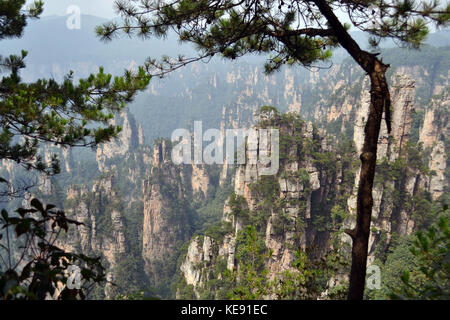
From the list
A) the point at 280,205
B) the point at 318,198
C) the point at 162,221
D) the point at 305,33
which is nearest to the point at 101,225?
the point at 162,221

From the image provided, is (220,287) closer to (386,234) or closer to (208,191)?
(386,234)

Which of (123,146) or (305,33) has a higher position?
(123,146)

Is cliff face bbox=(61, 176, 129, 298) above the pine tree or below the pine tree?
below

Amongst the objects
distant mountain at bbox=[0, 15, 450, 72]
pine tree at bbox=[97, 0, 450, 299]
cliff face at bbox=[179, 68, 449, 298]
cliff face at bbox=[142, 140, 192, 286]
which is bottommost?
cliff face at bbox=[142, 140, 192, 286]

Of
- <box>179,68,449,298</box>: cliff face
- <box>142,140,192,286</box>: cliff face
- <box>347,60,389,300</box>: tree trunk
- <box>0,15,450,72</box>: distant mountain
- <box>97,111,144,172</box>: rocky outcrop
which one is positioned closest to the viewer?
<box>347,60,389,300</box>: tree trunk

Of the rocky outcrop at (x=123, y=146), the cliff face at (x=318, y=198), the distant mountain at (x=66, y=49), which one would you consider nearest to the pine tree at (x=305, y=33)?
the cliff face at (x=318, y=198)

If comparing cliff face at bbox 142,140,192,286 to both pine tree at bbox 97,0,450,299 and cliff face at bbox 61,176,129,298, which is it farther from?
pine tree at bbox 97,0,450,299

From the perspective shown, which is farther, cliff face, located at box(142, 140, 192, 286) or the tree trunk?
cliff face, located at box(142, 140, 192, 286)

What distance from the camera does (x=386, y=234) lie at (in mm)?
17750

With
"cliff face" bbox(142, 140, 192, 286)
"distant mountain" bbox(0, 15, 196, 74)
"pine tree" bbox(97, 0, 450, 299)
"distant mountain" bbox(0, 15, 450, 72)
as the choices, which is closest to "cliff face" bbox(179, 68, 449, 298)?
"pine tree" bbox(97, 0, 450, 299)

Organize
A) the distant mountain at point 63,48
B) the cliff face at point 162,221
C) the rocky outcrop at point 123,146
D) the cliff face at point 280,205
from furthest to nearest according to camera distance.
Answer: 1. the distant mountain at point 63,48
2. the rocky outcrop at point 123,146
3. the cliff face at point 162,221
4. the cliff face at point 280,205

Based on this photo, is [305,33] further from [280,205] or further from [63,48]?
[63,48]

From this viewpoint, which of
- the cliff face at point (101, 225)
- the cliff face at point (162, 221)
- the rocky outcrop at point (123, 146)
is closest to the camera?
the cliff face at point (101, 225)

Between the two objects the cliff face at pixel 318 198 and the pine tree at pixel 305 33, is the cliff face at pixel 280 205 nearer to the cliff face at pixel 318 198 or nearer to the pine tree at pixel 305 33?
the cliff face at pixel 318 198
